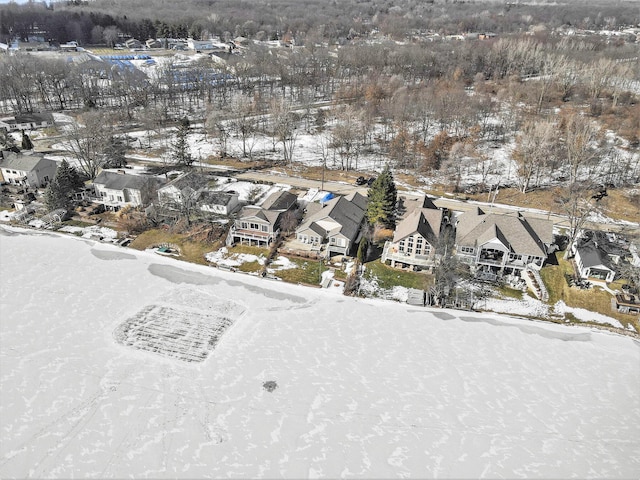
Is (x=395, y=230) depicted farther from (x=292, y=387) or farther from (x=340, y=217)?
(x=292, y=387)

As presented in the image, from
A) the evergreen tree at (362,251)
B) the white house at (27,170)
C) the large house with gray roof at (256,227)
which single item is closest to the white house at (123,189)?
the white house at (27,170)

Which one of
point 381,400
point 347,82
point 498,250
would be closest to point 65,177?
point 381,400

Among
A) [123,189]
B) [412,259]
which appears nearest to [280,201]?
[412,259]

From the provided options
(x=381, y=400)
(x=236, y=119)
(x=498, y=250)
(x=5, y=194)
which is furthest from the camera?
(x=236, y=119)

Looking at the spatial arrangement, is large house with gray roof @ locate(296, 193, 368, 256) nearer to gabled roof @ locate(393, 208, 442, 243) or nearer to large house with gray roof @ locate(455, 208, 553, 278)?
gabled roof @ locate(393, 208, 442, 243)

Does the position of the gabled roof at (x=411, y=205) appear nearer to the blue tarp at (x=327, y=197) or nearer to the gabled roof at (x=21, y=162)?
the blue tarp at (x=327, y=197)

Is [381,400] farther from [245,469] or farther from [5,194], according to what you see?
[5,194]
